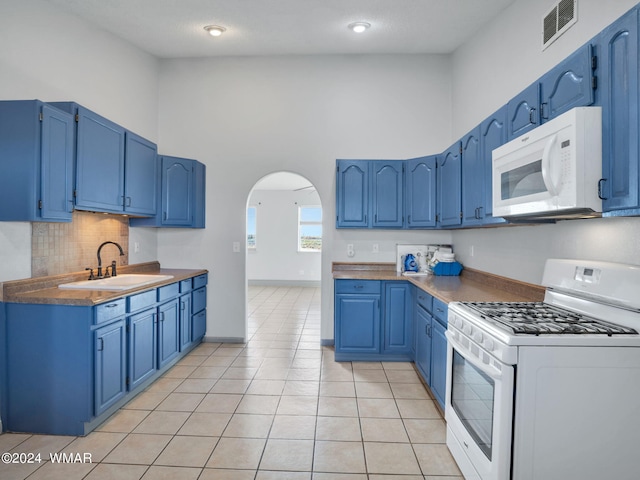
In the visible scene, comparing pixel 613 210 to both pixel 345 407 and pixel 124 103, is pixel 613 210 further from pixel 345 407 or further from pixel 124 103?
pixel 124 103

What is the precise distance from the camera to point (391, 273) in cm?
393

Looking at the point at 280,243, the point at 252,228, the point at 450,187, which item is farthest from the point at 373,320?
the point at 252,228

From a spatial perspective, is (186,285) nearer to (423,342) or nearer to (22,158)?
(22,158)

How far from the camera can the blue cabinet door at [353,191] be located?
154 inches

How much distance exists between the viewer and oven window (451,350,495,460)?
161 centimetres

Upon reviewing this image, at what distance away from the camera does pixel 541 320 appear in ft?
5.45

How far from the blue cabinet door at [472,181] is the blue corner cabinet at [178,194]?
9.42ft

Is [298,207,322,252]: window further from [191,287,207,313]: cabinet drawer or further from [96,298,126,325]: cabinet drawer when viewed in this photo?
[96,298,126,325]: cabinet drawer

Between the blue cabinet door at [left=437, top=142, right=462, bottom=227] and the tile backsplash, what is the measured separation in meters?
3.28

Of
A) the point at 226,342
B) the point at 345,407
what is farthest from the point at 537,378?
the point at 226,342

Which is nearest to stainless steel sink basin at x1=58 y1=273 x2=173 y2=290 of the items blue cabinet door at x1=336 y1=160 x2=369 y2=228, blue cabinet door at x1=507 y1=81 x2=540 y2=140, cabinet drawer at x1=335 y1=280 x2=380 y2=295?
cabinet drawer at x1=335 y1=280 x2=380 y2=295

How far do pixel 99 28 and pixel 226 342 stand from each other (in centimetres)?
349

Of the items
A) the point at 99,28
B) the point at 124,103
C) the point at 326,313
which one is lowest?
the point at 326,313

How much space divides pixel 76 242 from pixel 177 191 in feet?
3.88
